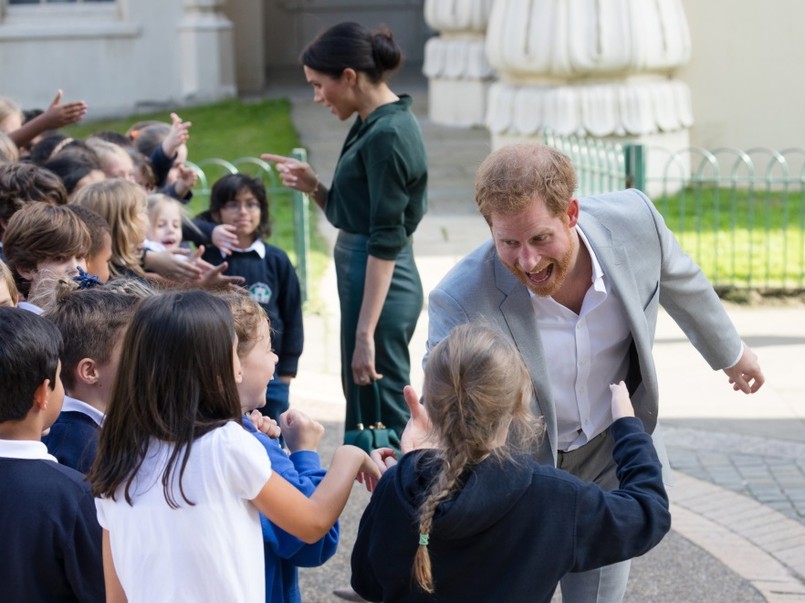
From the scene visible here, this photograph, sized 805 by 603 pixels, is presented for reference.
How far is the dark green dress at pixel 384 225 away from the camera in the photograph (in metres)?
4.64

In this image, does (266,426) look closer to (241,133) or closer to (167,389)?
(167,389)

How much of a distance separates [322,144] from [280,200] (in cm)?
237

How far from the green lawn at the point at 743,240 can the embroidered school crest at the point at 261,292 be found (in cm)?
455

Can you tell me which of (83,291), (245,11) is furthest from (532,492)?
(245,11)

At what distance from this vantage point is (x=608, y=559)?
2.61 metres

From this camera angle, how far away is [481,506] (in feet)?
8.08

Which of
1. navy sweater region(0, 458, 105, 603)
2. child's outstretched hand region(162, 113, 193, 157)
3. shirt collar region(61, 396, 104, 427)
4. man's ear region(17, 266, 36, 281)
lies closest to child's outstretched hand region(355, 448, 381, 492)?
navy sweater region(0, 458, 105, 603)

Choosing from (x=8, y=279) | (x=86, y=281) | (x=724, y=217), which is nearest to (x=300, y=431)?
(x=86, y=281)

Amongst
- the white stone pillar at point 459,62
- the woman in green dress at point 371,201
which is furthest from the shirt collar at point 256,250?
the white stone pillar at point 459,62

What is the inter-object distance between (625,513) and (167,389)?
3.21 feet

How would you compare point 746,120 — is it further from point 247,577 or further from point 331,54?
point 247,577

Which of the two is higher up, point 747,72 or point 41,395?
point 41,395

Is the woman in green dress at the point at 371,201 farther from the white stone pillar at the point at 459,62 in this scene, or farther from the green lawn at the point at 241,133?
the white stone pillar at the point at 459,62

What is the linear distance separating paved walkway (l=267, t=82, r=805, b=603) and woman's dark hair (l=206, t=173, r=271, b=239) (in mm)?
1192
